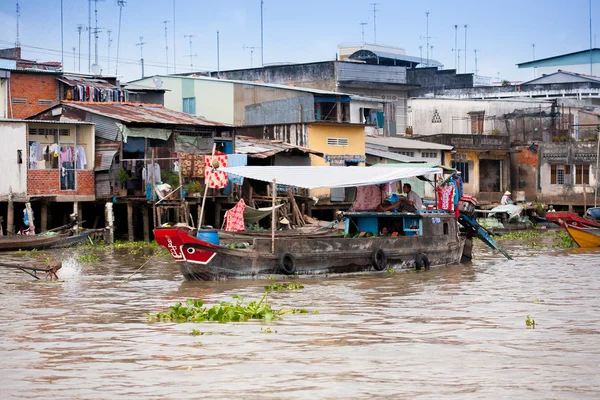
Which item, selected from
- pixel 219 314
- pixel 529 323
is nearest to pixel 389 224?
pixel 529 323

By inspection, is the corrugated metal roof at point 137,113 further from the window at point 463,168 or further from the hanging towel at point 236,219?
the window at point 463,168

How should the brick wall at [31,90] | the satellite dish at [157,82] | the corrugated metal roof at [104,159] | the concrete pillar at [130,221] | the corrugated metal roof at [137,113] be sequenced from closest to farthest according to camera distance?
the concrete pillar at [130,221] < the corrugated metal roof at [104,159] < the corrugated metal roof at [137,113] < the brick wall at [31,90] < the satellite dish at [157,82]

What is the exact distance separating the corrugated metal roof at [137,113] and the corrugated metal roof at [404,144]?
10388mm

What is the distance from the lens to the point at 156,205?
26.0 meters

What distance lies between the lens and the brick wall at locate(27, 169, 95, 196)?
85.0ft

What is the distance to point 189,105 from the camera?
120 feet

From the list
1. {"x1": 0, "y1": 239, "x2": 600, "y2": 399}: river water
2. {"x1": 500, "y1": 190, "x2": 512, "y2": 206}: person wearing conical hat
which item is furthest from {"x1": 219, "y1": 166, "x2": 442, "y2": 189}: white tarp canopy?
{"x1": 500, "y1": 190, "x2": 512, "y2": 206}: person wearing conical hat

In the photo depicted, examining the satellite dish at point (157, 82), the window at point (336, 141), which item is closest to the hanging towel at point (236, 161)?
the window at point (336, 141)

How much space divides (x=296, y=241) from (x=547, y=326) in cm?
617

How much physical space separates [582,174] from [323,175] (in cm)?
2670

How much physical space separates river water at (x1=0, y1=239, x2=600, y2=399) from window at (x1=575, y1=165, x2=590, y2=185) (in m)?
25.9

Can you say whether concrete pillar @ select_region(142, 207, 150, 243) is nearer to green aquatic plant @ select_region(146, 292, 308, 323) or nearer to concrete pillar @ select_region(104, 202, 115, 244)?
concrete pillar @ select_region(104, 202, 115, 244)

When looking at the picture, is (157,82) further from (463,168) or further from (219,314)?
(219,314)

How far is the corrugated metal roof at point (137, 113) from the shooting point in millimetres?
27047
